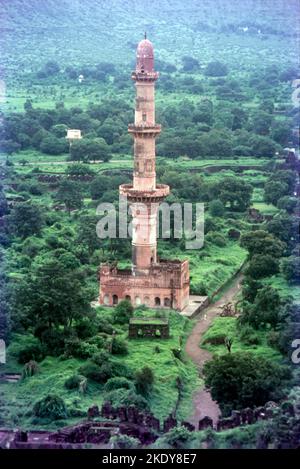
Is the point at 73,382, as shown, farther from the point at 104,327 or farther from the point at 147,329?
the point at 147,329

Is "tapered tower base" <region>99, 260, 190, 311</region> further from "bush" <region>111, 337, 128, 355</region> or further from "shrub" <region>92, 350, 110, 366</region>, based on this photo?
"shrub" <region>92, 350, 110, 366</region>

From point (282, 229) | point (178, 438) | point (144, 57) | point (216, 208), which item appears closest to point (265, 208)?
point (216, 208)

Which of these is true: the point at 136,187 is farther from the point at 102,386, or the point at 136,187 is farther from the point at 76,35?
the point at 76,35

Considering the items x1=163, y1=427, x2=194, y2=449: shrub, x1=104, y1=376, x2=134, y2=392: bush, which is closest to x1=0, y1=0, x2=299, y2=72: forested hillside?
x1=104, y1=376, x2=134, y2=392: bush

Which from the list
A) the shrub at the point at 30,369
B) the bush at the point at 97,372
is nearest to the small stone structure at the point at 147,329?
the bush at the point at 97,372

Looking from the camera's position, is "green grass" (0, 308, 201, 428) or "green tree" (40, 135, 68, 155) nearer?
"green grass" (0, 308, 201, 428)

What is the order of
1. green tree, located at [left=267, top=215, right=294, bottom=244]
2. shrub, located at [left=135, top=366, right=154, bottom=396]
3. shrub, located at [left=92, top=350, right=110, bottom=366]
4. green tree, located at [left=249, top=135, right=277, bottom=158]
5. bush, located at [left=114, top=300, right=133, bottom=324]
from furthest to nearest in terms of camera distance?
green tree, located at [left=249, top=135, right=277, bottom=158] < green tree, located at [left=267, top=215, right=294, bottom=244] < bush, located at [left=114, top=300, right=133, bottom=324] < shrub, located at [left=92, top=350, right=110, bottom=366] < shrub, located at [left=135, top=366, right=154, bottom=396]
